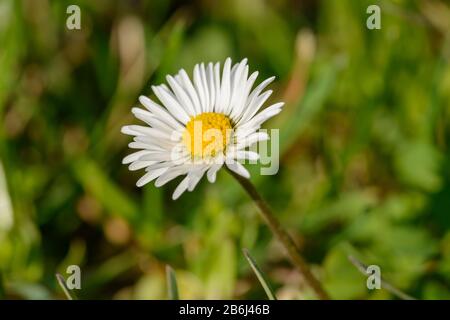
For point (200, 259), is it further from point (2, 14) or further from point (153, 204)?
point (2, 14)


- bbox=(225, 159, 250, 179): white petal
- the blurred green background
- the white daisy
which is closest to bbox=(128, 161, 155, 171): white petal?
the white daisy

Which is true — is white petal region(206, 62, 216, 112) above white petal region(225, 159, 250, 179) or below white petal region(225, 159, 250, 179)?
above

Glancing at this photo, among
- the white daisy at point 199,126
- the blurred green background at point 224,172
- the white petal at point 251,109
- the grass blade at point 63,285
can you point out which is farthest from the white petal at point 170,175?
the blurred green background at point 224,172

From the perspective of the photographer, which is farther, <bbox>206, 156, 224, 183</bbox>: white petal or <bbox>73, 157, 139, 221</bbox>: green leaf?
A: <bbox>73, 157, 139, 221</bbox>: green leaf

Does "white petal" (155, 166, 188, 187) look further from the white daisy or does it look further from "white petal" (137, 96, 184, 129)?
"white petal" (137, 96, 184, 129)

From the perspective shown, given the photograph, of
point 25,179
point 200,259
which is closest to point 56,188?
point 25,179
